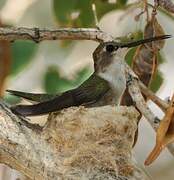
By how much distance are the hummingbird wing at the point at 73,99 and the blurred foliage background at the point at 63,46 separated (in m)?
0.20

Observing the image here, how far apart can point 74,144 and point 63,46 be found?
0.82 m

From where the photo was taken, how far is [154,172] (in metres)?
4.23

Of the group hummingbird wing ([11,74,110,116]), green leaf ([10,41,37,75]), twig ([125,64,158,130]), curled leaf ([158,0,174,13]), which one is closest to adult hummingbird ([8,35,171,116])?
hummingbird wing ([11,74,110,116])

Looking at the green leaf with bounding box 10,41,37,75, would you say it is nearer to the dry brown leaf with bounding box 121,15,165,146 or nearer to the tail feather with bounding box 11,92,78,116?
the tail feather with bounding box 11,92,78,116

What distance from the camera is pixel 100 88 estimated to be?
9.77ft

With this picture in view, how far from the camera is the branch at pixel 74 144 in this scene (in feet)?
7.89

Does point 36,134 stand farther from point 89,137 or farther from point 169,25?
point 169,25

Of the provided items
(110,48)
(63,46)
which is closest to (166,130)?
(110,48)

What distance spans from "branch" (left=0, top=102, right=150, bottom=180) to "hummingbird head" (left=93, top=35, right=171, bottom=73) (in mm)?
244

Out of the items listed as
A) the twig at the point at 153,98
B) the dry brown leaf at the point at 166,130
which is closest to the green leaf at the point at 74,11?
the twig at the point at 153,98

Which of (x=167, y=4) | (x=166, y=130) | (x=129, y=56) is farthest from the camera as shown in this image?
(x=129, y=56)

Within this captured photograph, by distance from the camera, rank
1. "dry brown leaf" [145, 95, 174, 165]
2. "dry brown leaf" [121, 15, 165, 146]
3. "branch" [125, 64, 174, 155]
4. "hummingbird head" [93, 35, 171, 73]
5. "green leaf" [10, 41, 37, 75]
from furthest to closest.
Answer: "green leaf" [10, 41, 37, 75] → "hummingbird head" [93, 35, 171, 73] → "dry brown leaf" [121, 15, 165, 146] → "branch" [125, 64, 174, 155] → "dry brown leaf" [145, 95, 174, 165]

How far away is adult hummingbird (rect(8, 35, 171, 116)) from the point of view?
9.06 ft

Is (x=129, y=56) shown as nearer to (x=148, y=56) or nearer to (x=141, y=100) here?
(x=148, y=56)
